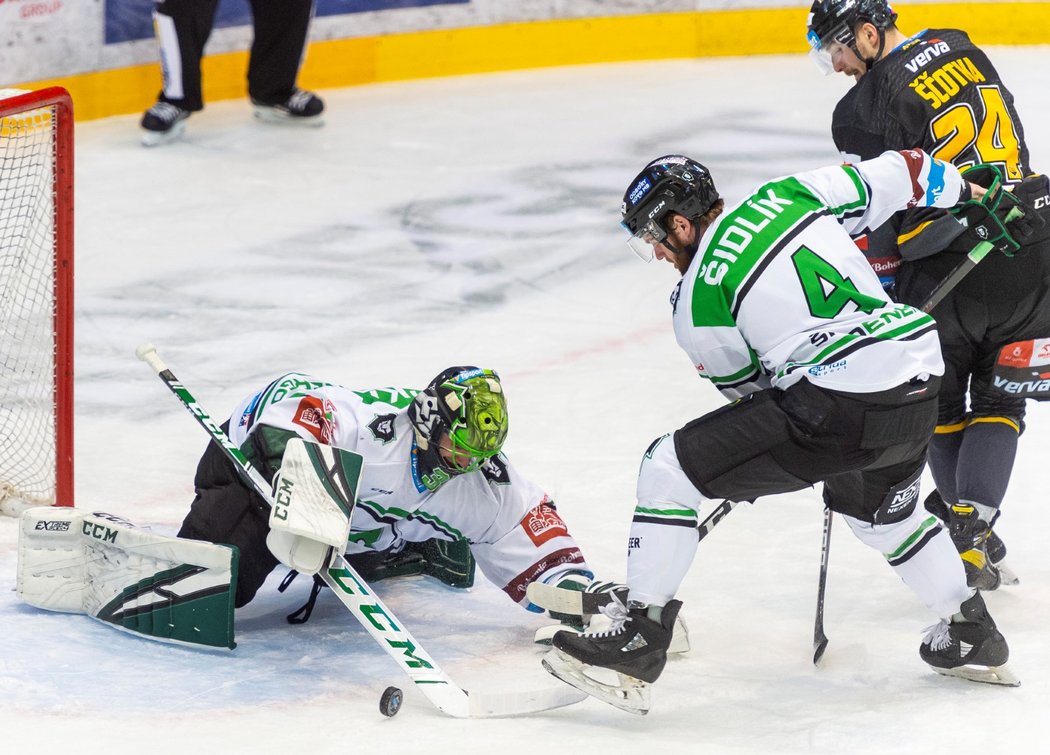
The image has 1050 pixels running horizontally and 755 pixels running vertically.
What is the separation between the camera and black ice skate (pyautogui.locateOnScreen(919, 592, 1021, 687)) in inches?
124

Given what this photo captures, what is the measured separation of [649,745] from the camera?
2.94 metres

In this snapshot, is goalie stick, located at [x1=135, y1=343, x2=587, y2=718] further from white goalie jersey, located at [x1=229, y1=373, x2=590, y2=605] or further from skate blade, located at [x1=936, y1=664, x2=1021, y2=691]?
skate blade, located at [x1=936, y1=664, x2=1021, y2=691]

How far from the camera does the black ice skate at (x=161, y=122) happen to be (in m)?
7.10

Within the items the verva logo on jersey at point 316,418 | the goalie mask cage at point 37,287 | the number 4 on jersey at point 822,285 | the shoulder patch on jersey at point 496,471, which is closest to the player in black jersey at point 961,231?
the number 4 on jersey at point 822,285

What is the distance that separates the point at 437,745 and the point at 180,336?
265cm

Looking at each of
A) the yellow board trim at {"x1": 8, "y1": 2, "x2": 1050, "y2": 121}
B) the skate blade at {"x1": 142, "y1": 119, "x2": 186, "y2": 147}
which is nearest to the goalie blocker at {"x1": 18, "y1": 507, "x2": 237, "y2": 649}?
the skate blade at {"x1": 142, "y1": 119, "x2": 186, "y2": 147}

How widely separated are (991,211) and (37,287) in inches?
93.2

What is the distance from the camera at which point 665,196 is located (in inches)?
116

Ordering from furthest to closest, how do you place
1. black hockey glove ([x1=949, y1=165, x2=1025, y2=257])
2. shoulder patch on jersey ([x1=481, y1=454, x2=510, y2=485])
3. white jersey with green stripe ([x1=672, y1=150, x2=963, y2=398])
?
shoulder patch on jersey ([x1=481, y1=454, x2=510, y2=485]), black hockey glove ([x1=949, y1=165, x2=1025, y2=257]), white jersey with green stripe ([x1=672, y1=150, x2=963, y2=398])

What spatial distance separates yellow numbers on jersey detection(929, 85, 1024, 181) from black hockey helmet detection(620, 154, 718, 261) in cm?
77

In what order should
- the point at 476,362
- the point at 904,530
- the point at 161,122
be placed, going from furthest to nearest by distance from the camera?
the point at 161,122 → the point at 476,362 → the point at 904,530

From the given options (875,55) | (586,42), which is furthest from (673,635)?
(586,42)

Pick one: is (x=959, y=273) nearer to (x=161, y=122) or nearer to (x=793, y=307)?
(x=793, y=307)

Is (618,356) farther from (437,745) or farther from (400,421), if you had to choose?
(437,745)
